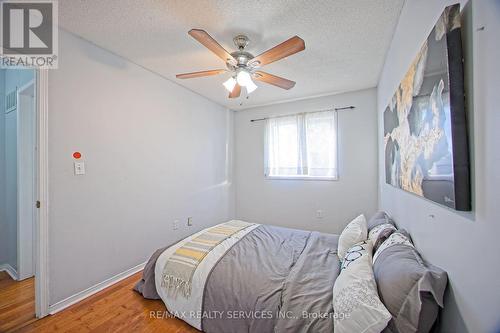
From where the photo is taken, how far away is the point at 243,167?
414 centimetres

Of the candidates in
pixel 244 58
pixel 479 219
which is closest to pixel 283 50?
pixel 244 58

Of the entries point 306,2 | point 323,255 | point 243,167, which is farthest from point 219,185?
point 306,2

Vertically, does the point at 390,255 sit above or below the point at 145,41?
below

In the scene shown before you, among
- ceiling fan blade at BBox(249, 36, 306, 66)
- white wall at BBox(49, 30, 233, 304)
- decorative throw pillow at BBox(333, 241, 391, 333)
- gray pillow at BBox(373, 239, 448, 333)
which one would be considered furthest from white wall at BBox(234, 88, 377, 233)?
gray pillow at BBox(373, 239, 448, 333)

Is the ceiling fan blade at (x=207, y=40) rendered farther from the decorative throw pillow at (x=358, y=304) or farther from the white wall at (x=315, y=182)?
the white wall at (x=315, y=182)

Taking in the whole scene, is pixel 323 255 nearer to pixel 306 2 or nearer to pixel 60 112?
pixel 306 2

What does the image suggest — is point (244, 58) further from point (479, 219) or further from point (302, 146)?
point (302, 146)

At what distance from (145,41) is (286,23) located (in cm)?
135

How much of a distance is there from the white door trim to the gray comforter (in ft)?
2.36

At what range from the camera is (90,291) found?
1.96 metres

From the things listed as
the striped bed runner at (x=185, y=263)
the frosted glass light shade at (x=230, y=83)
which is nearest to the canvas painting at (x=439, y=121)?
the frosted glass light shade at (x=230, y=83)

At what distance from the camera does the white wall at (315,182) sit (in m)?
3.11

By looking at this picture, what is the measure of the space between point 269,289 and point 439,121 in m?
1.30
